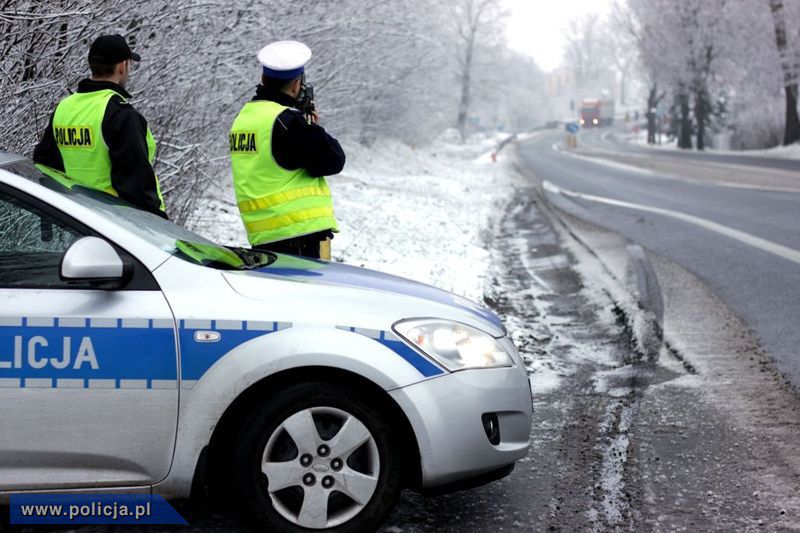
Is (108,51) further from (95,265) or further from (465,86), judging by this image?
(465,86)

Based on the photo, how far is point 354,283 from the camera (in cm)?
409

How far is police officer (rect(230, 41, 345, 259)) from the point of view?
4973 millimetres

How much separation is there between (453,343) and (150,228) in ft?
4.10

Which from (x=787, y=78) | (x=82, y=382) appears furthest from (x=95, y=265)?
(x=787, y=78)

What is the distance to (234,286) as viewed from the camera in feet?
12.3

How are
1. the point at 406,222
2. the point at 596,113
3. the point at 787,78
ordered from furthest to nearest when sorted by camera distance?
the point at 596,113, the point at 787,78, the point at 406,222

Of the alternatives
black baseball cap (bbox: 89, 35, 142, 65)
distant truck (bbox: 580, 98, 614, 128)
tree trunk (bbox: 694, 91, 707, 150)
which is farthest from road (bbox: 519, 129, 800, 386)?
distant truck (bbox: 580, 98, 614, 128)

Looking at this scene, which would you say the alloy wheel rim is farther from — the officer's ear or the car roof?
the officer's ear

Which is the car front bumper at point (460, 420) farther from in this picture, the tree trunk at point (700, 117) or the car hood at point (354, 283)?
the tree trunk at point (700, 117)

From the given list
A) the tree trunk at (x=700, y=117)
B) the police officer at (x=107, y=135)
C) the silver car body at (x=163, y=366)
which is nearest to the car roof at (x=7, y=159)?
the silver car body at (x=163, y=366)

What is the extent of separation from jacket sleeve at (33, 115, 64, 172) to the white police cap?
1.08 meters

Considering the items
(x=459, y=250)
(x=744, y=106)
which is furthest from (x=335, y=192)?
(x=744, y=106)

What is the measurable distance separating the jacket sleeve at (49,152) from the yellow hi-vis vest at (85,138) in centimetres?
5

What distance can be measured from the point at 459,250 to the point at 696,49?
47.5 metres
